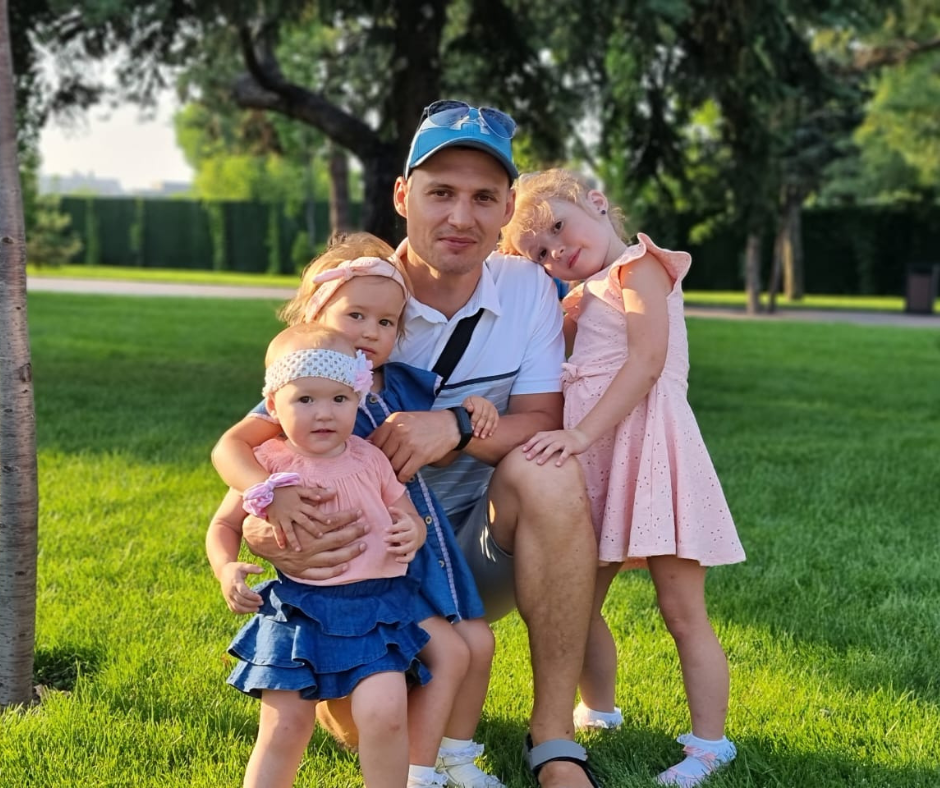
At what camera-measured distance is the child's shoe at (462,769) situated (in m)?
2.44

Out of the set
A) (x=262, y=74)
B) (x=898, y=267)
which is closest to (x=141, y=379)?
(x=262, y=74)

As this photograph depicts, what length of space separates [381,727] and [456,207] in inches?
46.9

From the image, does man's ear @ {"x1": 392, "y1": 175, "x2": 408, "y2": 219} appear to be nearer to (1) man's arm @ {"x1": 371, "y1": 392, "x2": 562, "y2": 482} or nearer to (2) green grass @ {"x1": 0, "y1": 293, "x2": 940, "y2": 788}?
(1) man's arm @ {"x1": 371, "y1": 392, "x2": 562, "y2": 482}

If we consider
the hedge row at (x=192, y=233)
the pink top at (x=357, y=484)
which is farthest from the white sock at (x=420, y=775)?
the hedge row at (x=192, y=233)

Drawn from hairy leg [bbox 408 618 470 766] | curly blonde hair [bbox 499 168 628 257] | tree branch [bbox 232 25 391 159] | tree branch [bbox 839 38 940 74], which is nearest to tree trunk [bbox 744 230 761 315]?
tree branch [bbox 839 38 940 74]

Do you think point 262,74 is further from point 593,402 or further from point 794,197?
point 794,197

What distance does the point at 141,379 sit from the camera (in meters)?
8.83

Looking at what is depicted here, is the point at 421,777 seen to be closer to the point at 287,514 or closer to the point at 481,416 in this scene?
the point at 287,514

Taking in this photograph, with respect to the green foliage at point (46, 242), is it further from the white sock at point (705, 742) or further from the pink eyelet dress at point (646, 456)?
the white sock at point (705, 742)

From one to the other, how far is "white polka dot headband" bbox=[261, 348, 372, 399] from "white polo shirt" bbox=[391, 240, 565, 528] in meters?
0.43

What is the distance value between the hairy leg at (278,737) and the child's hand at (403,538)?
345mm

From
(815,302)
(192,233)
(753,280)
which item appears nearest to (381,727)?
(753,280)

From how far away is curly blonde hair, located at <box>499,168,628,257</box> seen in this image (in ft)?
8.98

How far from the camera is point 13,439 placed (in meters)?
2.71
